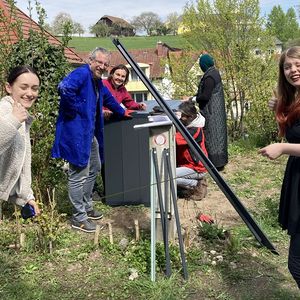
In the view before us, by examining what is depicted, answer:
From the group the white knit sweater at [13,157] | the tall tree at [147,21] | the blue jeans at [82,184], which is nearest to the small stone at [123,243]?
the blue jeans at [82,184]

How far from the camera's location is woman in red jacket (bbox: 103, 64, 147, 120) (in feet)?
16.4

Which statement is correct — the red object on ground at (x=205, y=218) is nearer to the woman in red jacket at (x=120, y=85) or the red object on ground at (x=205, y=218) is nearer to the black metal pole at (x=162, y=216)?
the black metal pole at (x=162, y=216)

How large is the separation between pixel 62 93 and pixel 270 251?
2279 mm

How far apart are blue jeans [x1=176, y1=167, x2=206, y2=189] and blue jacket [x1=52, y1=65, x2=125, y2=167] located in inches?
52.6

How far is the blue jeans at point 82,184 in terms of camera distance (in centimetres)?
416

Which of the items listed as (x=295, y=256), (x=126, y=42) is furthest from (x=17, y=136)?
(x=126, y=42)

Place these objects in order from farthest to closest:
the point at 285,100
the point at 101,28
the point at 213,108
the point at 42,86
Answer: the point at 101,28 < the point at 213,108 < the point at 42,86 < the point at 285,100

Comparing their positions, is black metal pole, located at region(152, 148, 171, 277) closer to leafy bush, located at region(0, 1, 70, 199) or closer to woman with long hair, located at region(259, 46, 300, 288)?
woman with long hair, located at region(259, 46, 300, 288)

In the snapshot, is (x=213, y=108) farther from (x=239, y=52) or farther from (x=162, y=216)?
(x=239, y=52)

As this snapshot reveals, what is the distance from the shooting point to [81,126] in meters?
3.98

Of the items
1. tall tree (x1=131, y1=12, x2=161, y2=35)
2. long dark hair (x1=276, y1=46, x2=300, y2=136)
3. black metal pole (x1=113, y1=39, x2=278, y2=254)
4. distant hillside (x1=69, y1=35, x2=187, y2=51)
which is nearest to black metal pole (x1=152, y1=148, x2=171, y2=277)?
black metal pole (x1=113, y1=39, x2=278, y2=254)

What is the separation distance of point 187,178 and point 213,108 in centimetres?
142

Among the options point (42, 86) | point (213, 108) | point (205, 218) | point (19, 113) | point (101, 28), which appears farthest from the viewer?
point (101, 28)

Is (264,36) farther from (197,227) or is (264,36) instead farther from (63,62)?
(197,227)
